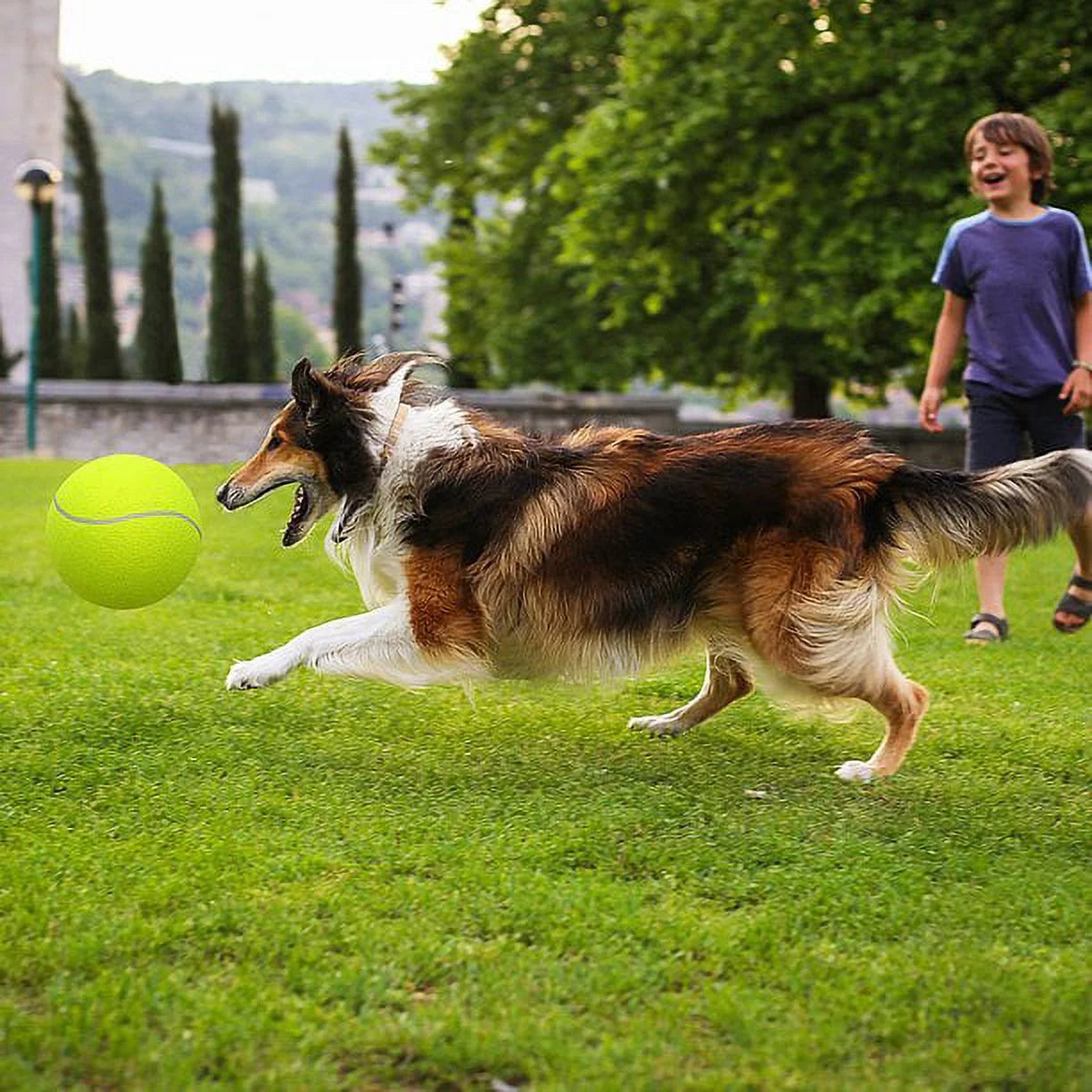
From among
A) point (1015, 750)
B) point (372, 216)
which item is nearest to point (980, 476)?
point (1015, 750)

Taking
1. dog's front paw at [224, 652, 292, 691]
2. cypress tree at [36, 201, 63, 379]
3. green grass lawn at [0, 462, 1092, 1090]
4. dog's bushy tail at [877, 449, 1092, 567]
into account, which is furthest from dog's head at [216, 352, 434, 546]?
cypress tree at [36, 201, 63, 379]

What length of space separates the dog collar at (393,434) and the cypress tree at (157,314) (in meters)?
26.8

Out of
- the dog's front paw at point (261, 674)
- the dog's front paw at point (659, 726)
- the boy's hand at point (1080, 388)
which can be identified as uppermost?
the boy's hand at point (1080, 388)

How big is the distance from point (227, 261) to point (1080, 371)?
91.4 feet

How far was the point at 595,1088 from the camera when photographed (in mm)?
2504

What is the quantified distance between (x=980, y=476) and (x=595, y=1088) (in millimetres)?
2788

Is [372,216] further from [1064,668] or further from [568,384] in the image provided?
[1064,668]

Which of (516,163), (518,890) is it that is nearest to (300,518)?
(518,890)

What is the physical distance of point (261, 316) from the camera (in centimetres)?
3419

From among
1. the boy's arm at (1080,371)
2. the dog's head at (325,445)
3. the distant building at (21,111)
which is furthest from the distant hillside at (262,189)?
the dog's head at (325,445)

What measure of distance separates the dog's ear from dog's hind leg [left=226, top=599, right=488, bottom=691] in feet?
2.32

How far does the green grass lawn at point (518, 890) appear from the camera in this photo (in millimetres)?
2645

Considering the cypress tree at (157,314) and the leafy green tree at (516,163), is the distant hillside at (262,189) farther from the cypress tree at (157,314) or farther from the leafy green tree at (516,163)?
the leafy green tree at (516,163)

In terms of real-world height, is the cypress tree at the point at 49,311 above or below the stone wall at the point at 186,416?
above
